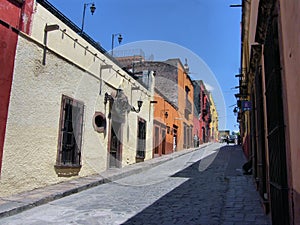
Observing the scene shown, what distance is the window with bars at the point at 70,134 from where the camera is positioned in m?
7.52

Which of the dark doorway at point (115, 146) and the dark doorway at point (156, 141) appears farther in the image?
the dark doorway at point (156, 141)

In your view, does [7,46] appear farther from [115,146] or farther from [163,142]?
[163,142]

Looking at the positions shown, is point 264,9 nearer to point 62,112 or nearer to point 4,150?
point 4,150

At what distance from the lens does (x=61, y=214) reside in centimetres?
502

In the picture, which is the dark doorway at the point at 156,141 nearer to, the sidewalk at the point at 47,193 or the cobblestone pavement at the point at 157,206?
the sidewalk at the point at 47,193

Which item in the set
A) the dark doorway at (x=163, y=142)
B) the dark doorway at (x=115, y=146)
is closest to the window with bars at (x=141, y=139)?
the dark doorway at (x=115, y=146)

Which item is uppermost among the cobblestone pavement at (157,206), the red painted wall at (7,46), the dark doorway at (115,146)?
the red painted wall at (7,46)

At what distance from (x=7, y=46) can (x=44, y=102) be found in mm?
1562

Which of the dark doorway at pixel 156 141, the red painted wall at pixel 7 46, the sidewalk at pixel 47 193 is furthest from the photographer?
the dark doorway at pixel 156 141

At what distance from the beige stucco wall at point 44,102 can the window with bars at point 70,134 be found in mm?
181

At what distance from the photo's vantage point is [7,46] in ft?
19.0

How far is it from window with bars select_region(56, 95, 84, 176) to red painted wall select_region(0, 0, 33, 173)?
187 cm

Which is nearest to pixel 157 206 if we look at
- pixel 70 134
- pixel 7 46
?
pixel 70 134

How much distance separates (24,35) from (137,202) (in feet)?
14.1
